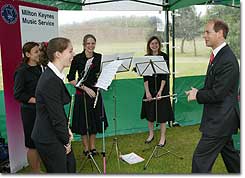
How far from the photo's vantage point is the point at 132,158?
4.17 meters

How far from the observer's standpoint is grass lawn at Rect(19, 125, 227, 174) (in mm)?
3789

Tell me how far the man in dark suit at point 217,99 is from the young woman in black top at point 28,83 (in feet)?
4.83

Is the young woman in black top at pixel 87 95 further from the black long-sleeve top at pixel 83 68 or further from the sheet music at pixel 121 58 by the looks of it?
the sheet music at pixel 121 58

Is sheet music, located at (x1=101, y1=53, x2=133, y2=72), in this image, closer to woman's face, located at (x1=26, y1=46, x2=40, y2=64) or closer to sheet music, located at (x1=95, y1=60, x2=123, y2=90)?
sheet music, located at (x1=95, y1=60, x2=123, y2=90)

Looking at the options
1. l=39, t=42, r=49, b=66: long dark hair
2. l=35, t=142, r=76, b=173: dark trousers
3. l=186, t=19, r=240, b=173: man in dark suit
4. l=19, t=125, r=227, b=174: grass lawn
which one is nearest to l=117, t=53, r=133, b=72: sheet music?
l=39, t=42, r=49, b=66: long dark hair

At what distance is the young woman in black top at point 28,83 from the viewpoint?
10.1 feet

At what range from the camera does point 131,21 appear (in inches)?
214

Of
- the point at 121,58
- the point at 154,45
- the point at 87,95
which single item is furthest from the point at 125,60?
the point at 154,45

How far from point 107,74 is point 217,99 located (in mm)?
1089

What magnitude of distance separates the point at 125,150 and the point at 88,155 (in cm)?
84

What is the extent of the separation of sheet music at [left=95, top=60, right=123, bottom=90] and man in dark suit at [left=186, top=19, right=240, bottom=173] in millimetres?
773

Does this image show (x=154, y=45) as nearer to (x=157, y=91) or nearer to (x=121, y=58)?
(x=157, y=91)

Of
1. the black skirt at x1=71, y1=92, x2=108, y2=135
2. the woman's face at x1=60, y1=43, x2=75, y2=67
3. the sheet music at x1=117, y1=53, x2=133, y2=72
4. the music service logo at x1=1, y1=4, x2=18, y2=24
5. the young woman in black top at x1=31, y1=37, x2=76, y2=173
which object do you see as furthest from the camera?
the black skirt at x1=71, y1=92, x2=108, y2=135

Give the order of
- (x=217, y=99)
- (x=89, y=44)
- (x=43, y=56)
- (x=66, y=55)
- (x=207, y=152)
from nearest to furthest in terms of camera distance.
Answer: (x=66, y=55) < (x=217, y=99) < (x=207, y=152) < (x=43, y=56) < (x=89, y=44)
